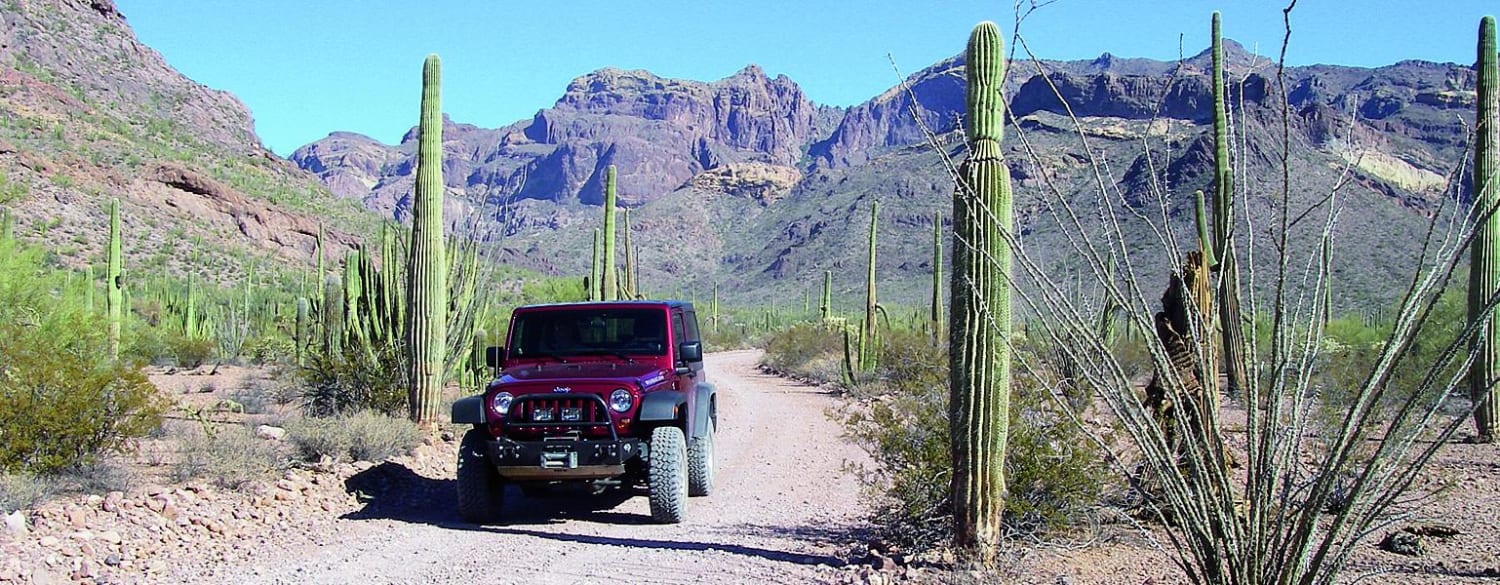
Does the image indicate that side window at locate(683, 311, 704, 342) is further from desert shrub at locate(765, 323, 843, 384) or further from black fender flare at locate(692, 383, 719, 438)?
desert shrub at locate(765, 323, 843, 384)

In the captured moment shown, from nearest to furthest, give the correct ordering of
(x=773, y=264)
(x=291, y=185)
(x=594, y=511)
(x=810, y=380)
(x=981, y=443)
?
1. (x=981, y=443)
2. (x=594, y=511)
3. (x=810, y=380)
4. (x=291, y=185)
5. (x=773, y=264)

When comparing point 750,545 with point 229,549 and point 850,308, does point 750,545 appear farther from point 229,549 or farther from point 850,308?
point 850,308

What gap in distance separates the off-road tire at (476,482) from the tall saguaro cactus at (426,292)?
3.59m

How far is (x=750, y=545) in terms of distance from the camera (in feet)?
27.0

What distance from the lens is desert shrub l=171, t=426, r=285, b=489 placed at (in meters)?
9.28

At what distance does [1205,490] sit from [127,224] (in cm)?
4804

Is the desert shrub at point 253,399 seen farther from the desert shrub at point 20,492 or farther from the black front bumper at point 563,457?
the black front bumper at point 563,457

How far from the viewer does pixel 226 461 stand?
30.6 ft

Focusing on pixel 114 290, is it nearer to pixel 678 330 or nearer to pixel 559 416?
pixel 678 330

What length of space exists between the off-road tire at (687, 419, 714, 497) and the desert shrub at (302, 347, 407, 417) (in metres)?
5.19

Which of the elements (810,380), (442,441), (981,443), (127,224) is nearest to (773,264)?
(127,224)

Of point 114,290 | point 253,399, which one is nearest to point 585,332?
point 253,399

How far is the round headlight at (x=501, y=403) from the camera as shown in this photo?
8.97 metres

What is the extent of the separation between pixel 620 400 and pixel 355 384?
6637 mm
